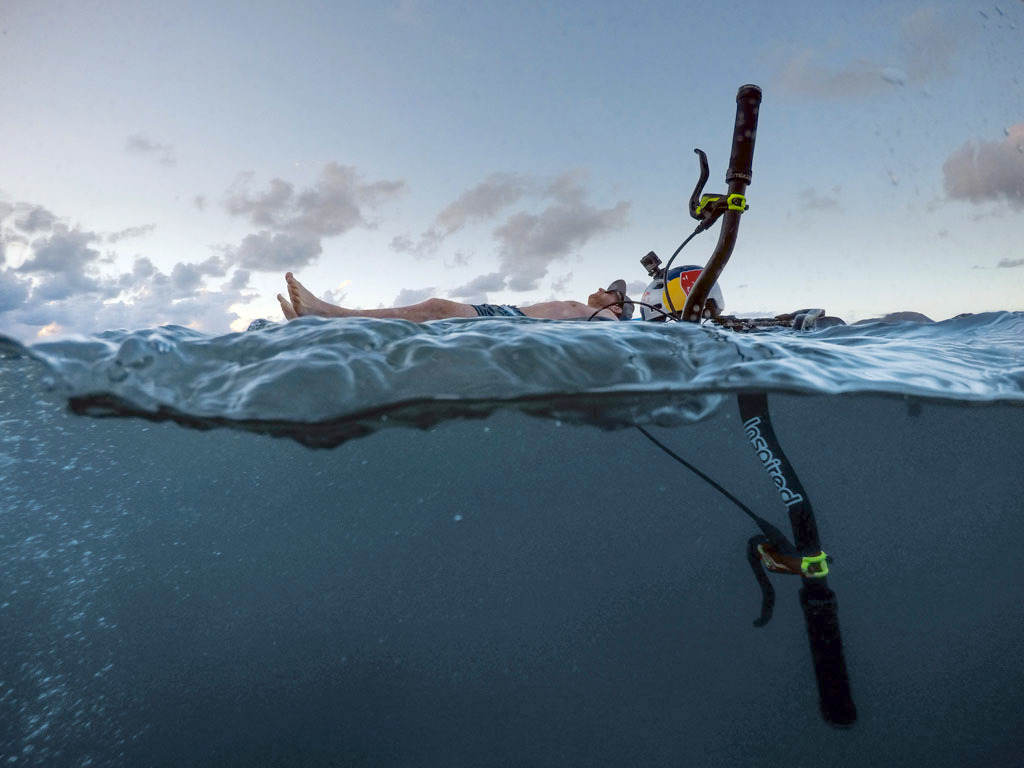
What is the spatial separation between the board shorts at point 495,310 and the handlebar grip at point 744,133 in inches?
177

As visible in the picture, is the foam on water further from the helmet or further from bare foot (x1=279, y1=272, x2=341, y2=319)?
the helmet

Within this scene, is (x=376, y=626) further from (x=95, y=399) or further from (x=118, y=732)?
(x=95, y=399)

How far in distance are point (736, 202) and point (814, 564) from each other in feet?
7.99

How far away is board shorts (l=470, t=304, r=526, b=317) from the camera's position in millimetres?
7812

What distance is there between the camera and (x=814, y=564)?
311 centimetres

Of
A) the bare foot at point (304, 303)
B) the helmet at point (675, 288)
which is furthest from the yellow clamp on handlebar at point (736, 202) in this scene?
the bare foot at point (304, 303)

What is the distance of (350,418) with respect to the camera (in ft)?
14.7

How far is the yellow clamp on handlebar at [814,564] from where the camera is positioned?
122 inches

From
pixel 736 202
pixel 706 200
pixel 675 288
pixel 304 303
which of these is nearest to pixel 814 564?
pixel 736 202

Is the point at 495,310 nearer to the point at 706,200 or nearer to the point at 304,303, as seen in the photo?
the point at 304,303

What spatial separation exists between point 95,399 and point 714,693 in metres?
15.2

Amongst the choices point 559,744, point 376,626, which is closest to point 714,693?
point 559,744

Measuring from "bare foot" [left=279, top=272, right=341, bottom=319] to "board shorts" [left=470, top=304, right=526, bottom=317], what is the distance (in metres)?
2.29

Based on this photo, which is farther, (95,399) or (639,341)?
(95,399)
